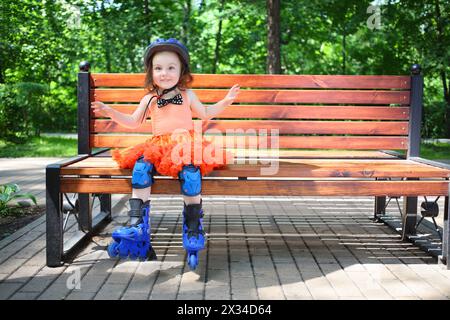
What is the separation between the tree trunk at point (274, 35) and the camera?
1219cm

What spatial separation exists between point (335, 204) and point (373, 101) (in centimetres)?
199

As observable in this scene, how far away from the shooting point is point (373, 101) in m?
4.57

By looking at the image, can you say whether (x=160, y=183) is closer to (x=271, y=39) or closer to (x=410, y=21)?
(x=271, y=39)

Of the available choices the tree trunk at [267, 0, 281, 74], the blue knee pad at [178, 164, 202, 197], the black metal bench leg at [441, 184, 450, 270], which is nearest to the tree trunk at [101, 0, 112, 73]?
the tree trunk at [267, 0, 281, 74]

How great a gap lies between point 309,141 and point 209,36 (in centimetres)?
1517

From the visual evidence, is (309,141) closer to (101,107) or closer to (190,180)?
(190,180)

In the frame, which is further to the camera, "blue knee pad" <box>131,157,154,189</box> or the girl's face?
the girl's face

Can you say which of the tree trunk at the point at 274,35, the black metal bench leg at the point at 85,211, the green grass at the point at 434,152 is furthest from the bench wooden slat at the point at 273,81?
the tree trunk at the point at 274,35

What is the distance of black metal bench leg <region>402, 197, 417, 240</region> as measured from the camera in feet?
14.9

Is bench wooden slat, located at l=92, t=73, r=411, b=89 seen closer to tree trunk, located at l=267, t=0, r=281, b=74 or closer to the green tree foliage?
tree trunk, located at l=267, t=0, r=281, b=74

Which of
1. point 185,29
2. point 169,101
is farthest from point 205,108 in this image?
point 185,29

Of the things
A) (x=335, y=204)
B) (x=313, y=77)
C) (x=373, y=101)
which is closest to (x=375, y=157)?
→ (x=373, y=101)

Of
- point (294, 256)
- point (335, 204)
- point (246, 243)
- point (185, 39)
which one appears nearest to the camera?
point (294, 256)

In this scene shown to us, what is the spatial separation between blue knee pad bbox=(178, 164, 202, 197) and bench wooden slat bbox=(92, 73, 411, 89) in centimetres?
118
